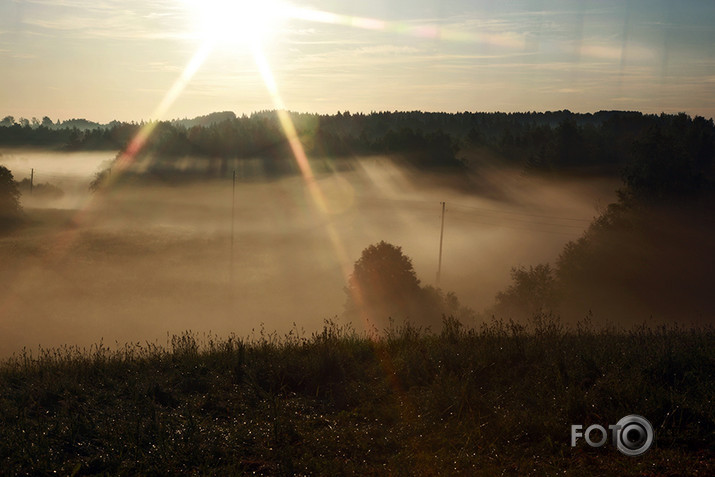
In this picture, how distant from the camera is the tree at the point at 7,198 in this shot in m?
65.9

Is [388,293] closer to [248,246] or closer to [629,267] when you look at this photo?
[629,267]

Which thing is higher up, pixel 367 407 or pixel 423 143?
pixel 423 143

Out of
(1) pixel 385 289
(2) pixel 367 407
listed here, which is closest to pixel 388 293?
(1) pixel 385 289

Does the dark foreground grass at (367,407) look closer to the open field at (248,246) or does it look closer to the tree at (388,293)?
the open field at (248,246)

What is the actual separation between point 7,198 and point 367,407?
7134 centimetres

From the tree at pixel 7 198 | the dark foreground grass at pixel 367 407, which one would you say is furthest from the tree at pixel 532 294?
the tree at pixel 7 198

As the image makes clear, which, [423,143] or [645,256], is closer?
[645,256]

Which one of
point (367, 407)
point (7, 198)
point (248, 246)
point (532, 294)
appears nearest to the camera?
point (367, 407)

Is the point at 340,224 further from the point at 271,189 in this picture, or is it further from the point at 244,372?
the point at 244,372

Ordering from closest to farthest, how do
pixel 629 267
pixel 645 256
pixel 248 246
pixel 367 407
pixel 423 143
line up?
pixel 367 407, pixel 629 267, pixel 645 256, pixel 248 246, pixel 423 143

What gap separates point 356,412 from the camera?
7.42 meters

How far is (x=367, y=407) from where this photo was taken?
24.6 feet

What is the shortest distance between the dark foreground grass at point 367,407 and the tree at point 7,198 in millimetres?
65054

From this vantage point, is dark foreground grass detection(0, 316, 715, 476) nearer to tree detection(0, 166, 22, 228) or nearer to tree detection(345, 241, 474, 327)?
tree detection(345, 241, 474, 327)
